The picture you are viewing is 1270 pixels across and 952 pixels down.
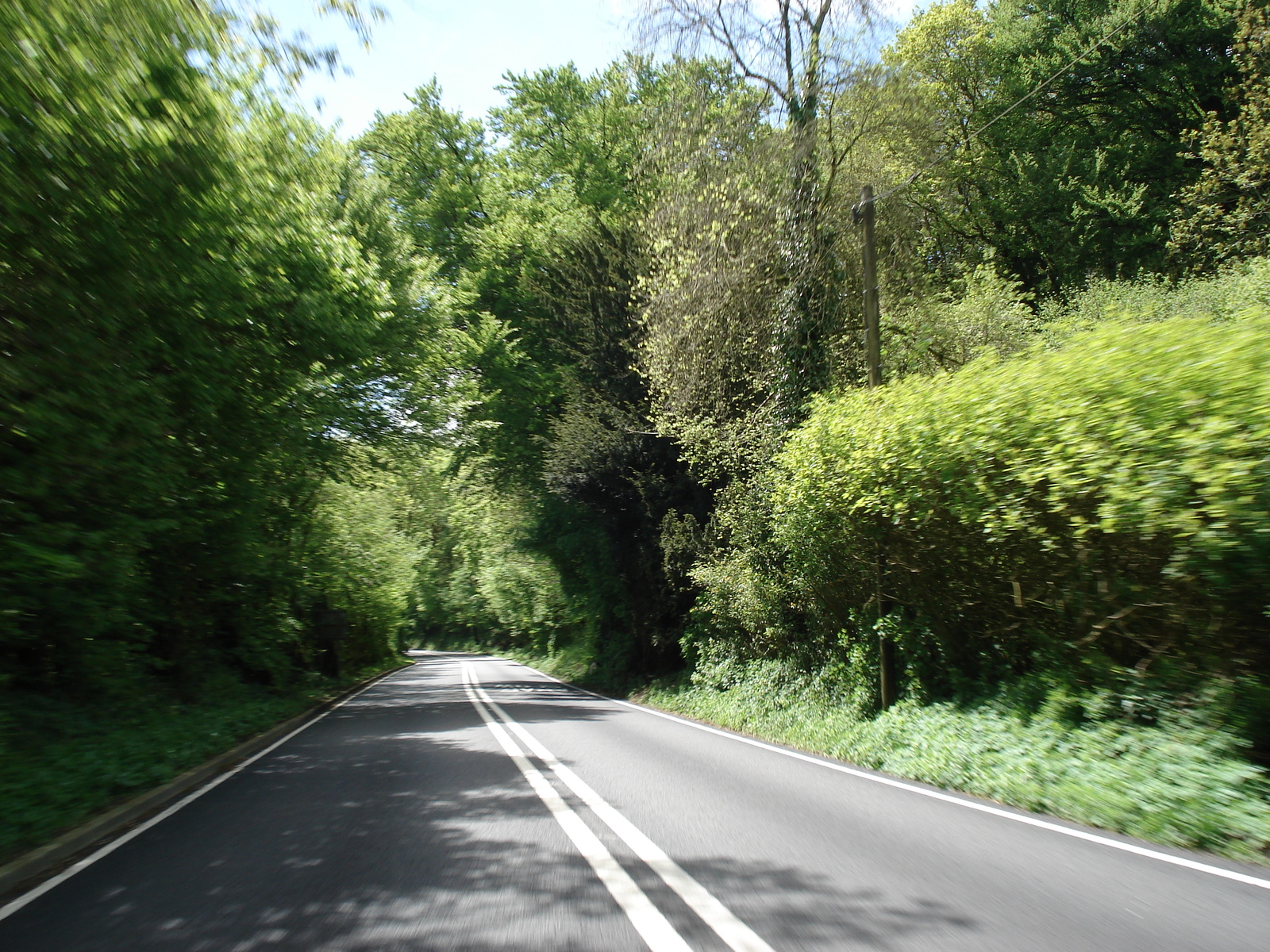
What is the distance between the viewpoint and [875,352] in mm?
12062

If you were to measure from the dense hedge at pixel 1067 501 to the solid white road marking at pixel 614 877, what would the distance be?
14.8 feet

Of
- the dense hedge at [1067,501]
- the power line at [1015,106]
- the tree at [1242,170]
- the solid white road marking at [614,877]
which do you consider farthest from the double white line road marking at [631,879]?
the tree at [1242,170]

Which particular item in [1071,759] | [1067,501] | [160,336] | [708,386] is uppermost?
[708,386]

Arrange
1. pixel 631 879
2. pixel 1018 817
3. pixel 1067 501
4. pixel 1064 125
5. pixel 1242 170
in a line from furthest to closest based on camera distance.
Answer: pixel 1064 125 < pixel 1242 170 < pixel 1067 501 < pixel 1018 817 < pixel 631 879

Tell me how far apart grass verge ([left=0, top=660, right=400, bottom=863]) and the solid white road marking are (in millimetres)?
3602

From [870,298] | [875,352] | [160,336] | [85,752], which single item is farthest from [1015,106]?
[85,752]

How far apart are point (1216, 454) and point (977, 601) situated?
13.5ft

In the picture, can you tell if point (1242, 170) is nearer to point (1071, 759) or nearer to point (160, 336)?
point (1071, 759)

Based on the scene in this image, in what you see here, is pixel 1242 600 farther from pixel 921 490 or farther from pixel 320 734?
pixel 320 734

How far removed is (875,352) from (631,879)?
348 inches

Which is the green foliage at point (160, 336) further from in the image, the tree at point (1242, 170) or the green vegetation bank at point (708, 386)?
the tree at point (1242, 170)

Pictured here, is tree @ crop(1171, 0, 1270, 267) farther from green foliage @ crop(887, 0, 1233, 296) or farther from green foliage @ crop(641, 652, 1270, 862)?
green foliage @ crop(641, 652, 1270, 862)

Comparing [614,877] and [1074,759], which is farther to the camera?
[1074,759]

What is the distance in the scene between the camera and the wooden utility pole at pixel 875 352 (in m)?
11.1
